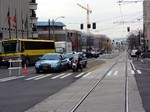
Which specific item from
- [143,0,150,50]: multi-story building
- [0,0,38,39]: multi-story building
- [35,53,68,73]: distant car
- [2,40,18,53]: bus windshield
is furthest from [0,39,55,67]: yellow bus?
[143,0,150,50]: multi-story building

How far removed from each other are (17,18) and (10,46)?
136 feet

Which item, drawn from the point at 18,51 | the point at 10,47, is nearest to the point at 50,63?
the point at 18,51

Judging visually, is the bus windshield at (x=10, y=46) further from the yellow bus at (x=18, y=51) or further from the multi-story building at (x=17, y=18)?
the multi-story building at (x=17, y=18)

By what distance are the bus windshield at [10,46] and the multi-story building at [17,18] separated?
59.0ft

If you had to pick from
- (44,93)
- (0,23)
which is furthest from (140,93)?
(0,23)

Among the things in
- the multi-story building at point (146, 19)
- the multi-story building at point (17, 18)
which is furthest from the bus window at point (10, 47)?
the multi-story building at point (146, 19)

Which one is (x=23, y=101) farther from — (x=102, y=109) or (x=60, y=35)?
(x=60, y=35)

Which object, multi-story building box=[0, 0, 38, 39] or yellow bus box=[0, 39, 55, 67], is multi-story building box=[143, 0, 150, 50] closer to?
multi-story building box=[0, 0, 38, 39]

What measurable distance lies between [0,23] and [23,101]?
2413 inches

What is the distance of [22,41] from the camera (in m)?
45.6

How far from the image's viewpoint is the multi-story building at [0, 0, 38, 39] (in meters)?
74.2

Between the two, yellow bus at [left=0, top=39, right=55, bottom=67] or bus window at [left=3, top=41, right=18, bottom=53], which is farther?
bus window at [left=3, top=41, right=18, bottom=53]

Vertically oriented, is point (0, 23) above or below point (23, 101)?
above

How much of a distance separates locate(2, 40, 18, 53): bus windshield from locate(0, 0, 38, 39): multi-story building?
1798 centimetres
